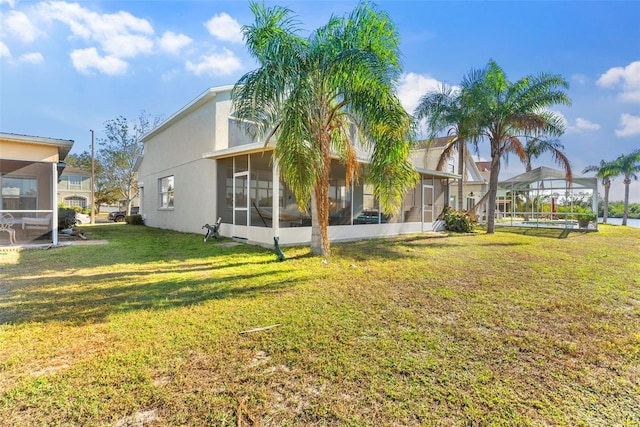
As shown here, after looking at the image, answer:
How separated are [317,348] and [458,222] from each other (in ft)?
50.3

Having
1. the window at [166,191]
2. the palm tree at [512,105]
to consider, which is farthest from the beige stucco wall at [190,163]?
the palm tree at [512,105]

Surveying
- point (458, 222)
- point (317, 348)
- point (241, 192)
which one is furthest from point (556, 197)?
point (317, 348)

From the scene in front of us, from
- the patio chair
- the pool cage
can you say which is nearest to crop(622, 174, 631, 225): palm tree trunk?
the pool cage

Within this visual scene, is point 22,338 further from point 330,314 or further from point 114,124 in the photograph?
point 114,124

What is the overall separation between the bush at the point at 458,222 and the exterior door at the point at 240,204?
1134 centimetres

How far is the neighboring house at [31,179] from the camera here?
925 centimetres

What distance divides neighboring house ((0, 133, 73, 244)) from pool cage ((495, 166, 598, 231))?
24570 mm

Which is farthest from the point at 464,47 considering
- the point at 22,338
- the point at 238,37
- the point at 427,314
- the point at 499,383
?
the point at 22,338

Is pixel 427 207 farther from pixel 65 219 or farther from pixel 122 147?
pixel 122 147

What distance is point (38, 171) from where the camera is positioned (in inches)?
554

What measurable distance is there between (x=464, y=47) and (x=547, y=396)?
592 inches

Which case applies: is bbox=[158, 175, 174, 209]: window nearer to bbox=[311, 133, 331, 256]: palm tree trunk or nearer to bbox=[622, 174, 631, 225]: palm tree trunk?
bbox=[311, 133, 331, 256]: palm tree trunk

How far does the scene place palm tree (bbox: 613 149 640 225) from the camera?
27.5 meters

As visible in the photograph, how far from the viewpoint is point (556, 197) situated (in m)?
22.8
